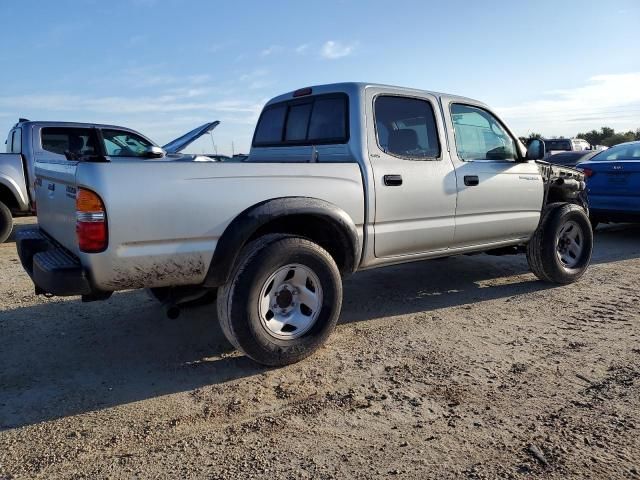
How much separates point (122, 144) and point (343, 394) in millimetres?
6828

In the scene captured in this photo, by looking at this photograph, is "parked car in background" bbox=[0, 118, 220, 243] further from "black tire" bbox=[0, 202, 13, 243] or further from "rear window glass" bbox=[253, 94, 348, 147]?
"rear window glass" bbox=[253, 94, 348, 147]

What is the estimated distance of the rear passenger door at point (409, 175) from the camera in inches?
161

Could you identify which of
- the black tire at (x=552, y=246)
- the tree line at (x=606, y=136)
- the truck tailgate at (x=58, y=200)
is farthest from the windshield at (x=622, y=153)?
the tree line at (x=606, y=136)

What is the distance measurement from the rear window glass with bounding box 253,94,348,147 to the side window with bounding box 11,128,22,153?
4.94 m

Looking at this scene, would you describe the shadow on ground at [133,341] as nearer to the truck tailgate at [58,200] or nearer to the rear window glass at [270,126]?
the truck tailgate at [58,200]

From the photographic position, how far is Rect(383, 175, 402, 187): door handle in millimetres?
4051

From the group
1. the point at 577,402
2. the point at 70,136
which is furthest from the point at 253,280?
the point at 70,136

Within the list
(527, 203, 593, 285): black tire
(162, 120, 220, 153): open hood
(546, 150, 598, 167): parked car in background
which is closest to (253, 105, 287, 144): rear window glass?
(527, 203, 593, 285): black tire

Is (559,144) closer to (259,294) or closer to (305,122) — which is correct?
(305,122)

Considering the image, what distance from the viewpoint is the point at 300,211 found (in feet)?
11.6

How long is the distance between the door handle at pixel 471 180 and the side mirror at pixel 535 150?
32.6 inches

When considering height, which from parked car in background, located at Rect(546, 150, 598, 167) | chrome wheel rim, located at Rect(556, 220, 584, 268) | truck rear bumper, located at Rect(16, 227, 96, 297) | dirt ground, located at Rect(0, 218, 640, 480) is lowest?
dirt ground, located at Rect(0, 218, 640, 480)

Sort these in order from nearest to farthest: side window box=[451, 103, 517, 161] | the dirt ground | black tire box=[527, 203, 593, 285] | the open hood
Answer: the dirt ground → side window box=[451, 103, 517, 161] → black tire box=[527, 203, 593, 285] → the open hood

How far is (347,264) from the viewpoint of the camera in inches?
156
